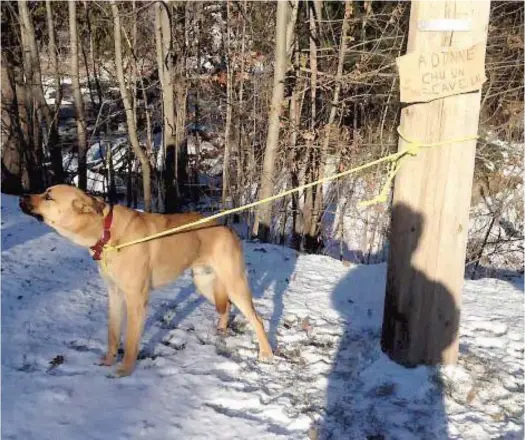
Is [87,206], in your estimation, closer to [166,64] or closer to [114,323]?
[114,323]

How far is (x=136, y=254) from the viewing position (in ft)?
13.3

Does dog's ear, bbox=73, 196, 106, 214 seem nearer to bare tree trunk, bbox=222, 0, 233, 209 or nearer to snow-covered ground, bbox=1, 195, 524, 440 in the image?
snow-covered ground, bbox=1, 195, 524, 440

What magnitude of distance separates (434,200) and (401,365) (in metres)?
1.17

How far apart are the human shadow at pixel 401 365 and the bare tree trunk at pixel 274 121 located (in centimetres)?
515

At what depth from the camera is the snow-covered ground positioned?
3438 mm

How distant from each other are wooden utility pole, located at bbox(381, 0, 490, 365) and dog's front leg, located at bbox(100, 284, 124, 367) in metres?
1.91

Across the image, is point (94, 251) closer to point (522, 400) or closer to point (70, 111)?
point (522, 400)

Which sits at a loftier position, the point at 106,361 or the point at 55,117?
the point at 55,117

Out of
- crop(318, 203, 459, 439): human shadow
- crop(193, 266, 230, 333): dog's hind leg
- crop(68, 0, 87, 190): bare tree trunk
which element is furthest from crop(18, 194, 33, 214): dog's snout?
crop(68, 0, 87, 190): bare tree trunk

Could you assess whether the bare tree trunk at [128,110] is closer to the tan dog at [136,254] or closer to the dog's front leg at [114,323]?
the tan dog at [136,254]

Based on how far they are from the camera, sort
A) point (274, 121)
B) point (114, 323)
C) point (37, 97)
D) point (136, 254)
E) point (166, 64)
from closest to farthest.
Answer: point (136, 254)
point (114, 323)
point (274, 121)
point (166, 64)
point (37, 97)

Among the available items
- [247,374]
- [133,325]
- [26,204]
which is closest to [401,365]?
[247,374]

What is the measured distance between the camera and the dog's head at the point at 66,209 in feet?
12.9

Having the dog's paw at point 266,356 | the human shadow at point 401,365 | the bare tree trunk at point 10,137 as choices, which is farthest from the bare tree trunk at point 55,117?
the human shadow at point 401,365
